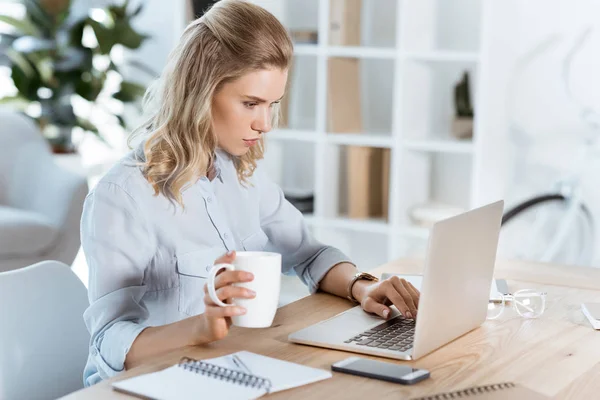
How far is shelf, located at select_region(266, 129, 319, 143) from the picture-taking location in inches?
165

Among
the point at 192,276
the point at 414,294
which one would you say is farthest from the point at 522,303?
the point at 192,276

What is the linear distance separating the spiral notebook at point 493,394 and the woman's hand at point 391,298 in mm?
326

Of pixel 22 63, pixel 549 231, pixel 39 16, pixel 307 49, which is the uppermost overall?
pixel 39 16

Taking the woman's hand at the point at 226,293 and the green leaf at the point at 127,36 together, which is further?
the green leaf at the point at 127,36

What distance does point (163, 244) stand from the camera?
5.57ft

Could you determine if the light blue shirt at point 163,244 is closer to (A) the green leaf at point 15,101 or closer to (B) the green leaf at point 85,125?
(B) the green leaf at point 85,125

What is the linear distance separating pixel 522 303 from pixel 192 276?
23.6 inches

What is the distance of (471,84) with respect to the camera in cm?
409

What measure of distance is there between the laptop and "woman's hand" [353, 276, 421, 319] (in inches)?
0.7

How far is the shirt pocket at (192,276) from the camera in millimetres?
1722

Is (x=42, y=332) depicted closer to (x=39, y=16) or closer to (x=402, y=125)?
(x=402, y=125)

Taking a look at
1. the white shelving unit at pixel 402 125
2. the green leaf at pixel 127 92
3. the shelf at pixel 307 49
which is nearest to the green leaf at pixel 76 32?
the green leaf at pixel 127 92

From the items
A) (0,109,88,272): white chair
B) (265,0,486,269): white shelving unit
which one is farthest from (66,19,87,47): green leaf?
(265,0,486,269): white shelving unit

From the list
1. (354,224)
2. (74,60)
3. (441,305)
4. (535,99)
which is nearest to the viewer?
(441,305)
